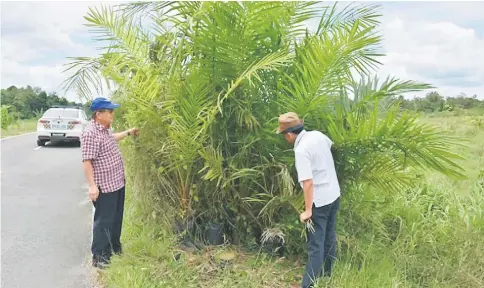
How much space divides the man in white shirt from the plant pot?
1.03 metres

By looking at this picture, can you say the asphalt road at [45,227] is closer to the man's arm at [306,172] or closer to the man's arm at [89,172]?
the man's arm at [89,172]

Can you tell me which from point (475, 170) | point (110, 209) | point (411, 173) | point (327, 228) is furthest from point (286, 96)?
point (475, 170)

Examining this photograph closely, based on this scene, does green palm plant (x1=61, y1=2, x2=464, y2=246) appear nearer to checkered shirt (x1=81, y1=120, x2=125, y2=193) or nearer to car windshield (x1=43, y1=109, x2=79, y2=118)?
checkered shirt (x1=81, y1=120, x2=125, y2=193)

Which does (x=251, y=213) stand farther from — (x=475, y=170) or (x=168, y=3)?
(x=475, y=170)

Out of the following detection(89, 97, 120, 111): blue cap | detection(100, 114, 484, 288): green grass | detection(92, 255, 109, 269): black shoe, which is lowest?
detection(92, 255, 109, 269): black shoe

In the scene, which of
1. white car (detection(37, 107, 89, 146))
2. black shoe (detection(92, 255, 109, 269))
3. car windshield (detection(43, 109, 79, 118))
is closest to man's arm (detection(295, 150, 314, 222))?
black shoe (detection(92, 255, 109, 269))

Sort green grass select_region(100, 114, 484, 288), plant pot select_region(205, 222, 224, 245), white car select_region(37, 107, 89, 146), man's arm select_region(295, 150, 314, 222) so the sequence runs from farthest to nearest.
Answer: white car select_region(37, 107, 89, 146) < plant pot select_region(205, 222, 224, 245) < green grass select_region(100, 114, 484, 288) < man's arm select_region(295, 150, 314, 222)

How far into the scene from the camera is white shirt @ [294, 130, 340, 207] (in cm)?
328

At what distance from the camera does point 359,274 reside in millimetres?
3588

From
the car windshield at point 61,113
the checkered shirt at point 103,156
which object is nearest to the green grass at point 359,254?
the checkered shirt at point 103,156

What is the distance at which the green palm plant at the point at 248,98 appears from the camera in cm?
356

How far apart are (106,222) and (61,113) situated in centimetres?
1186

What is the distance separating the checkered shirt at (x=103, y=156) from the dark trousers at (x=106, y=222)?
103 mm

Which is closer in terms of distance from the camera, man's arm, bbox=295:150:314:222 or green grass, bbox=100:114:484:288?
man's arm, bbox=295:150:314:222
